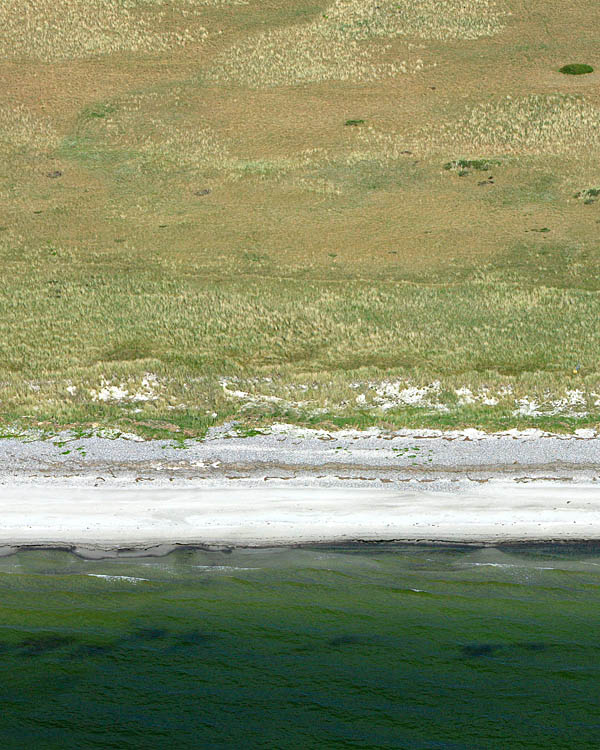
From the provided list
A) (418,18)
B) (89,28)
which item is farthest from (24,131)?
Result: (418,18)

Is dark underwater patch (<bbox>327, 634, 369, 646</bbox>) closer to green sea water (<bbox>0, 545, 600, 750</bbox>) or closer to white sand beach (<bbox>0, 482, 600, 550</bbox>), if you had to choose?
green sea water (<bbox>0, 545, 600, 750</bbox>)

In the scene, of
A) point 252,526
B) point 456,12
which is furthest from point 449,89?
point 252,526

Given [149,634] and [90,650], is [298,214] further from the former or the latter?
[90,650]

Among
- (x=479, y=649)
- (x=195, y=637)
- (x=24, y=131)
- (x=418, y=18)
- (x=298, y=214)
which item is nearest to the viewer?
(x=479, y=649)

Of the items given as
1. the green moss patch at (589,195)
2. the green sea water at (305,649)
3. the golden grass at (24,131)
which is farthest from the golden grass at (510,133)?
the green sea water at (305,649)

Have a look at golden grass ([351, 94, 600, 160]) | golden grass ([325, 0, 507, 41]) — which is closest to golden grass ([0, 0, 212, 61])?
golden grass ([325, 0, 507, 41])

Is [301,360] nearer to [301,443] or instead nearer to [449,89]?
[301,443]
